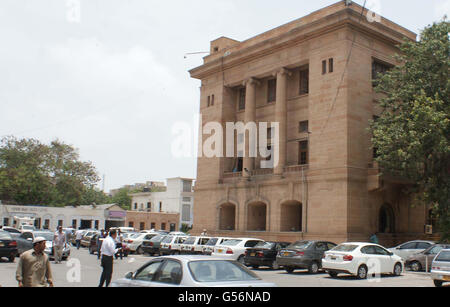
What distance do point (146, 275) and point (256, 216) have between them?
29449 mm

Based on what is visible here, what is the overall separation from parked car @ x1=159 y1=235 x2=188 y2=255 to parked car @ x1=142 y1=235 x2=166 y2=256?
2.50 ft

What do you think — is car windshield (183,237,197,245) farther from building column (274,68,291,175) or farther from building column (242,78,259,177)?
building column (242,78,259,177)

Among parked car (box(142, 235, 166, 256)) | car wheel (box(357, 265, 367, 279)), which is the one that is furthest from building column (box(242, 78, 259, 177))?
car wheel (box(357, 265, 367, 279))

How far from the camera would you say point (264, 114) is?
38.8m

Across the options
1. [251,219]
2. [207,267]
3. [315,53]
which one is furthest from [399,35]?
[207,267]

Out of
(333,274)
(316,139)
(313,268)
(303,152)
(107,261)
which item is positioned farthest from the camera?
(303,152)

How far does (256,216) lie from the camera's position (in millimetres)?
38219

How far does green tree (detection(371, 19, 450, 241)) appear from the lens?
2523 cm

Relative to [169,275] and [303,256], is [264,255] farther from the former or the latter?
[169,275]

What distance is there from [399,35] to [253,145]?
1359 cm

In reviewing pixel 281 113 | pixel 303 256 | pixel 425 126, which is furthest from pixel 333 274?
pixel 281 113

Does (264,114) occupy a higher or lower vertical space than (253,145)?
higher
